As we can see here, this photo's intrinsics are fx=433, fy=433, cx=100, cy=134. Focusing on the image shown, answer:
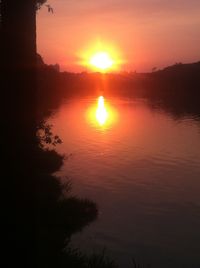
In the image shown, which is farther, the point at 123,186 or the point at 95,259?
the point at 123,186

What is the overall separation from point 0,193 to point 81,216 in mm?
18562

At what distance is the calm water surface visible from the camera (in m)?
21.4

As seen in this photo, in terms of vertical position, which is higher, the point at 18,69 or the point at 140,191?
the point at 140,191

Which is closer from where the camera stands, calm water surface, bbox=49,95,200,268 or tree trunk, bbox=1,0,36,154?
tree trunk, bbox=1,0,36,154

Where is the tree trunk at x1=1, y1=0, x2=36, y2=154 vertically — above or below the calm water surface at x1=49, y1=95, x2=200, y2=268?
below

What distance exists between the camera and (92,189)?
1249 inches

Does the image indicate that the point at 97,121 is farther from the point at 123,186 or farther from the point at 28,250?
the point at 28,250

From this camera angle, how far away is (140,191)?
31.6 m

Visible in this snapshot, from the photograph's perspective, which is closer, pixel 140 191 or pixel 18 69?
pixel 18 69

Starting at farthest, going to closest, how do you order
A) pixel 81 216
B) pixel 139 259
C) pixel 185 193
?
pixel 185 193 < pixel 81 216 < pixel 139 259

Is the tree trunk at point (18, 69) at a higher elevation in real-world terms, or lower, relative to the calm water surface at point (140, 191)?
lower

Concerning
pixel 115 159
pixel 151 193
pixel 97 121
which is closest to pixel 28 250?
pixel 151 193

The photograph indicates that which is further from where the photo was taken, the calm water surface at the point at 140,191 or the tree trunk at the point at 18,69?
the calm water surface at the point at 140,191

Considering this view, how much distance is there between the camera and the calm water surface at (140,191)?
70.1 feet
